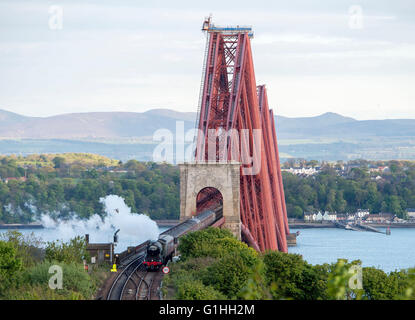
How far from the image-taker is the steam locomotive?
1336 inches

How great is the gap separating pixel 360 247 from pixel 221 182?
5190cm

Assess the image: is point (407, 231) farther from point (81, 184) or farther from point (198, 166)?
point (198, 166)

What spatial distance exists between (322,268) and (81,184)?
385 ft

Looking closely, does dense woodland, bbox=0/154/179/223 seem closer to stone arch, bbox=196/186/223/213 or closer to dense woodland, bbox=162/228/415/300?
stone arch, bbox=196/186/223/213

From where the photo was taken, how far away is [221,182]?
47.2 meters

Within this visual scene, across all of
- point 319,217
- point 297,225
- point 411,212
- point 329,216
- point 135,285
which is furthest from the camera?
point 411,212

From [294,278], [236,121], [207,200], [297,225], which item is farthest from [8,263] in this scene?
[297,225]

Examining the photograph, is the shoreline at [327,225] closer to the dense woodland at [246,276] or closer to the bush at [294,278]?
the dense woodland at [246,276]

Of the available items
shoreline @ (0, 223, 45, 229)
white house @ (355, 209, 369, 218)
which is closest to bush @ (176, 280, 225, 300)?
shoreline @ (0, 223, 45, 229)

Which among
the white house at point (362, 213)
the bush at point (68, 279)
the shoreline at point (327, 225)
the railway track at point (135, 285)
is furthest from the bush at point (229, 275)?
the white house at point (362, 213)

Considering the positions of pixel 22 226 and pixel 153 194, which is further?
pixel 153 194

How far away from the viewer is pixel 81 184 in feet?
482

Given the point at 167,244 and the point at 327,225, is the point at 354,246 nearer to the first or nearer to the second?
the point at 327,225
